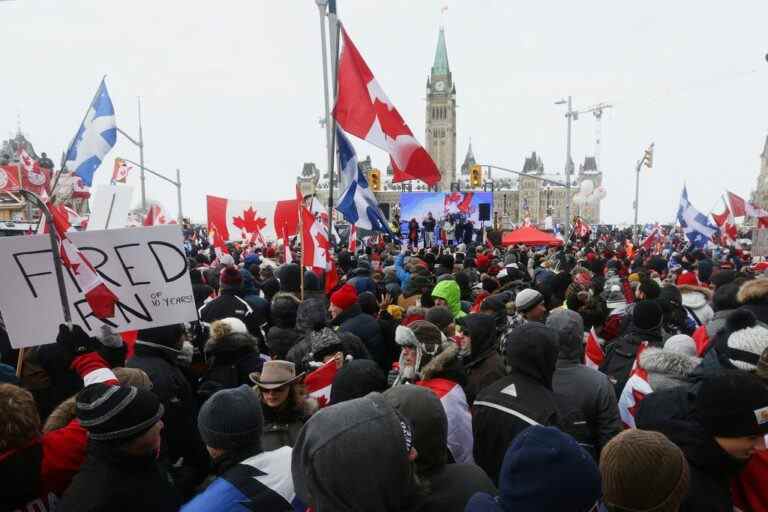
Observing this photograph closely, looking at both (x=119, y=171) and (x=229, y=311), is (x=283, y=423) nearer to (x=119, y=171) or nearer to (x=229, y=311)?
(x=229, y=311)

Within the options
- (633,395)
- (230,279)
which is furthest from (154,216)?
(633,395)

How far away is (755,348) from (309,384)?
296 centimetres

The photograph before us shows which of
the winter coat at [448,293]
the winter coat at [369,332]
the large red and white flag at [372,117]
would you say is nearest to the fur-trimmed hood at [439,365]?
the winter coat at [369,332]

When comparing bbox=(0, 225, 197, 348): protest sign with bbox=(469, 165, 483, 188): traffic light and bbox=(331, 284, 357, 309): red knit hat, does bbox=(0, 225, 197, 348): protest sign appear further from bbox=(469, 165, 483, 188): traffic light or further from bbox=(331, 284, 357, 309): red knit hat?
bbox=(469, 165, 483, 188): traffic light

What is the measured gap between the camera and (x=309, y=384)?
449cm

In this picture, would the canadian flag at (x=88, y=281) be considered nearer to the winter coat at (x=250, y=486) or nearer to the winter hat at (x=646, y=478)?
the winter coat at (x=250, y=486)

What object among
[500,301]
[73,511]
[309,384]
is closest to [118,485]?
[73,511]

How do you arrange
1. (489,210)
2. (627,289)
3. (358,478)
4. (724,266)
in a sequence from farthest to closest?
(489,210), (724,266), (627,289), (358,478)

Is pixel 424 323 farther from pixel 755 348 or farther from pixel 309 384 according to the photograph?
pixel 755 348

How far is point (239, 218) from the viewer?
16516mm

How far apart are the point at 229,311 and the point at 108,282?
2.27 m

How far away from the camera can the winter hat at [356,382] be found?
146 inches

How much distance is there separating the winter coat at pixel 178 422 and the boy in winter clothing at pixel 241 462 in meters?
0.83

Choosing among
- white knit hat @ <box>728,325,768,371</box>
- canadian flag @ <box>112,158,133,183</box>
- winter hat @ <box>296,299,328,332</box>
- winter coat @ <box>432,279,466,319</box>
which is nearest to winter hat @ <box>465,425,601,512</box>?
white knit hat @ <box>728,325,768,371</box>
